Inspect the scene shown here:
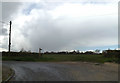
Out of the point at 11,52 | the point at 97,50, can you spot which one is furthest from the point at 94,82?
the point at 97,50

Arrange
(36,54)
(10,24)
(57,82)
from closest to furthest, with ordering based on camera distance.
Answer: (57,82) → (36,54) → (10,24)

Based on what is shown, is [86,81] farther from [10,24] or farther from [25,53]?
[10,24]

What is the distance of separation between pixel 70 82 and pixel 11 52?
106ft

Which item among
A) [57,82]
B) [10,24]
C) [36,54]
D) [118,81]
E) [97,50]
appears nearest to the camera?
[57,82]

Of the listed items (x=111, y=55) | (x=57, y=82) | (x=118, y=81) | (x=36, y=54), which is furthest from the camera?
(x=36, y=54)

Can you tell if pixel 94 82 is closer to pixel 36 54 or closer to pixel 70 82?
pixel 70 82

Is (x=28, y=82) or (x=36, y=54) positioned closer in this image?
(x=28, y=82)

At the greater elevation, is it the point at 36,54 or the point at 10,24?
the point at 10,24

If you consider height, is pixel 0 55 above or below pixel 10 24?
below

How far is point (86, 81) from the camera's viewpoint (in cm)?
1297

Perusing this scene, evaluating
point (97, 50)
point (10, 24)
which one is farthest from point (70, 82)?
point (97, 50)

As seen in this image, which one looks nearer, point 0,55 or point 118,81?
point 118,81

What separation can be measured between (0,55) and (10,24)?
26.0 feet

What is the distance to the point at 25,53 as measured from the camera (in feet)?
138
